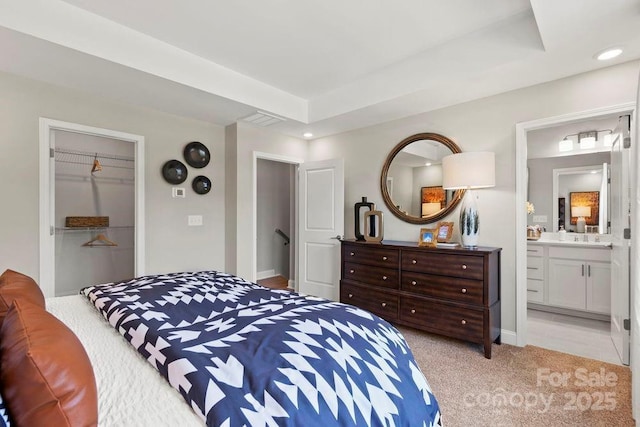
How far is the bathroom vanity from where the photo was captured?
11.3ft

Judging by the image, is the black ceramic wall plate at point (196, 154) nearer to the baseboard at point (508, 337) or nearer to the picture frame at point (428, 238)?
the picture frame at point (428, 238)

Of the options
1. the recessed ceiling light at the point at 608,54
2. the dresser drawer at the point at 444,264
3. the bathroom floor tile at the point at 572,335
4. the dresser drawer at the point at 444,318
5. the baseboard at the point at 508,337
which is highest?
the recessed ceiling light at the point at 608,54

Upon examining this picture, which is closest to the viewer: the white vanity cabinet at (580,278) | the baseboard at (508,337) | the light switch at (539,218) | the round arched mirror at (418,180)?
the baseboard at (508,337)

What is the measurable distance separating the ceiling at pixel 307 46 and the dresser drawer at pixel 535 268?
221 cm

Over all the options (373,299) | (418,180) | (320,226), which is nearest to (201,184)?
(320,226)

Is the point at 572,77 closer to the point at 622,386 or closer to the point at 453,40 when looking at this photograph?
the point at 453,40

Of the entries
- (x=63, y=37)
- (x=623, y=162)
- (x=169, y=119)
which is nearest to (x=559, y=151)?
(x=623, y=162)

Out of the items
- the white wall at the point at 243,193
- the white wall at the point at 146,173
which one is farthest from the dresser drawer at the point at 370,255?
the white wall at the point at 146,173

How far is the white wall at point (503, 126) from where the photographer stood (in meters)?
2.49

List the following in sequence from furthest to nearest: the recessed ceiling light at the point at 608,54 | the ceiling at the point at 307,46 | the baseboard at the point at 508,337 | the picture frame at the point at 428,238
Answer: the picture frame at the point at 428,238 < the baseboard at the point at 508,337 < the recessed ceiling light at the point at 608,54 < the ceiling at the point at 307,46

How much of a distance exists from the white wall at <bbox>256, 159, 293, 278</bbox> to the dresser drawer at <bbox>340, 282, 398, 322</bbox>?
2615 mm

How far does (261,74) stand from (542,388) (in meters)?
3.53

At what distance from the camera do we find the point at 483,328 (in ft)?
8.58

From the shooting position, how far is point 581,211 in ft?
13.4
